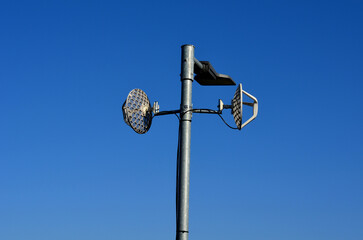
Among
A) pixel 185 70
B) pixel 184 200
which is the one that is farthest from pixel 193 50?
pixel 184 200

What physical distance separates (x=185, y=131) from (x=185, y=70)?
0.90 metres

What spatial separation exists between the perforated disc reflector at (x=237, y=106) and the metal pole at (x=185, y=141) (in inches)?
30.3

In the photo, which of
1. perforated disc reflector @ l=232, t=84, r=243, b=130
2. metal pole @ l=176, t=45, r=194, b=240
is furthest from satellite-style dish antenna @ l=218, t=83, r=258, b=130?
metal pole @ l=176, t=45, r=194, b=240

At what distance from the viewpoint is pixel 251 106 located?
8.48 metres

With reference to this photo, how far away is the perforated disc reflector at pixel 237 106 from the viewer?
793cm

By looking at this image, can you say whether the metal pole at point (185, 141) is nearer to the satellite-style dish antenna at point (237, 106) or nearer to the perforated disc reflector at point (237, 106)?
the satellite-style dish antenna at point (237, 106)

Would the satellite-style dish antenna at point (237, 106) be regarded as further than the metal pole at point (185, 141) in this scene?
Yes

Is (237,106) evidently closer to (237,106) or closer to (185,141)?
(237,106)

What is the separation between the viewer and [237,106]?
7980 millimetres

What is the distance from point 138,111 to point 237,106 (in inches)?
60.8

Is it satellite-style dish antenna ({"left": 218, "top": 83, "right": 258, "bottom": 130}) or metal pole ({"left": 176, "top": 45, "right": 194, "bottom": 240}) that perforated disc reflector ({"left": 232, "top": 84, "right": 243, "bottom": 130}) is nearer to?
satellite-style dish antenna ({"left": 218, "top": 83, "right": 258, "bottom": 130})

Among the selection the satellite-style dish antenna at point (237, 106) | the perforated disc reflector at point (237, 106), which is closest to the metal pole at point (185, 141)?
the satellite-style dish antenna at point (237, 106)

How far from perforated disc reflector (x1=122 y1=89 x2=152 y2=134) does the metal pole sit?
809 millimetres

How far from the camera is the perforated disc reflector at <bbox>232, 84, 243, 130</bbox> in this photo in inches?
312
